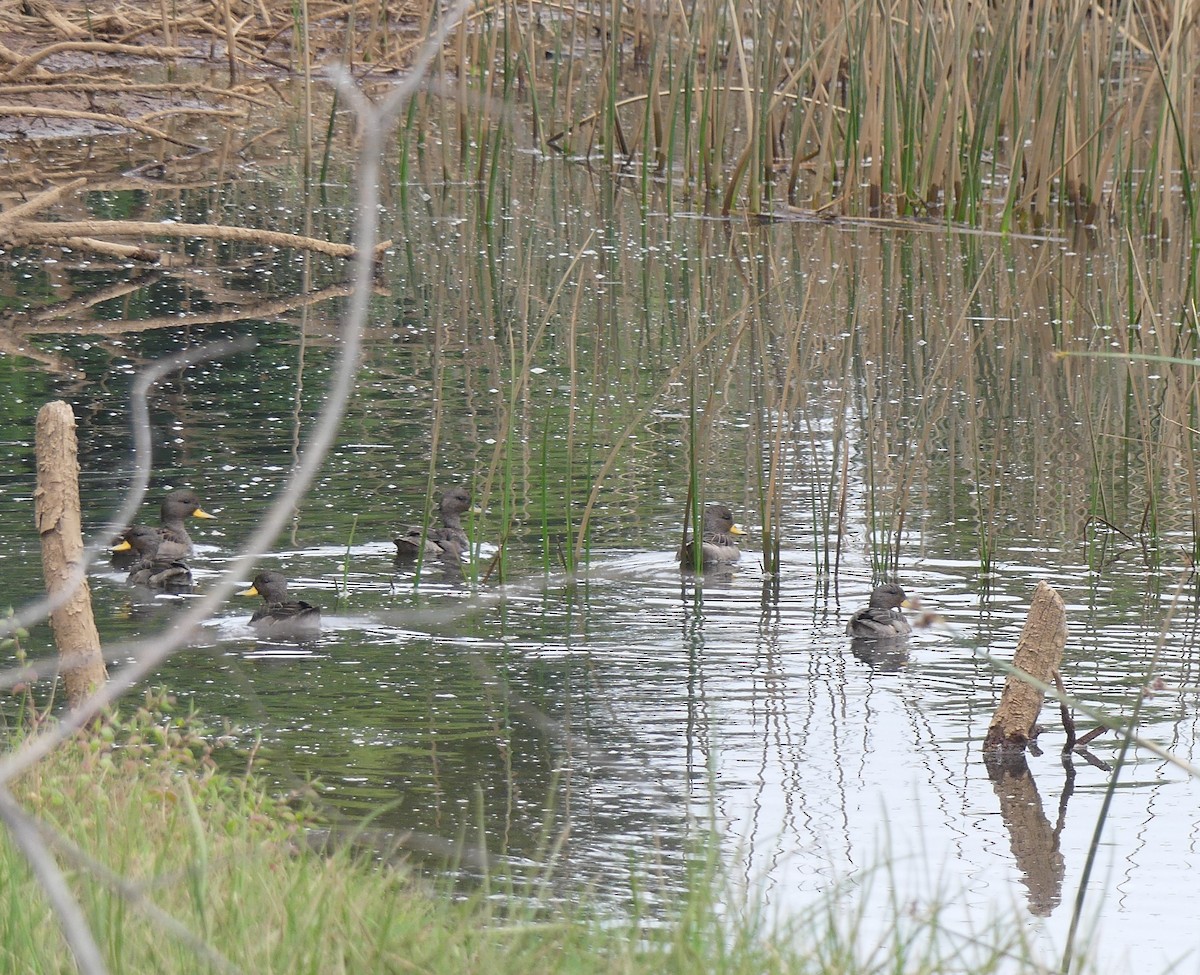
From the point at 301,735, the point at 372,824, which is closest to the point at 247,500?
the point at 301,735

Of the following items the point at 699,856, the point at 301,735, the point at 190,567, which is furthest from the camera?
the point at 190,567

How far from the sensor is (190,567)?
871 cm

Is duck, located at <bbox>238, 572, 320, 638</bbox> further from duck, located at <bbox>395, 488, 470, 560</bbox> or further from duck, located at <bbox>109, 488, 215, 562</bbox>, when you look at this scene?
duck, located at <bbox>109, 488, 215, 562</bbox>

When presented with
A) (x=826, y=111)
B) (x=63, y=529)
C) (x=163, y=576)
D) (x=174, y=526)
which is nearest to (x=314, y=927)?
(x=63, y=529)

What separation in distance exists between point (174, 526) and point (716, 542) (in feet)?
7.90

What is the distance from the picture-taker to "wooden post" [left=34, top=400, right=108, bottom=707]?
242 inches

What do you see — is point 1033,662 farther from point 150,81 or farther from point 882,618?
point 150,81

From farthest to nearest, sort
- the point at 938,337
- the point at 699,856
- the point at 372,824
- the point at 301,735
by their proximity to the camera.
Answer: the point at 938,337 → the point at 301,735 → the point at 372,824 → the point at 699,856

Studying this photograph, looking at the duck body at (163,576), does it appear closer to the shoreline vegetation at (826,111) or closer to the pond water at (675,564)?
the pond water at (675,564)

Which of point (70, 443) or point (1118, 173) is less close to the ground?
point (1118, 173)

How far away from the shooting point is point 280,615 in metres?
7.71

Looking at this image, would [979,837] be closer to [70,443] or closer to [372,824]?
[372,824]

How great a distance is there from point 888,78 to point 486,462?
6.89m

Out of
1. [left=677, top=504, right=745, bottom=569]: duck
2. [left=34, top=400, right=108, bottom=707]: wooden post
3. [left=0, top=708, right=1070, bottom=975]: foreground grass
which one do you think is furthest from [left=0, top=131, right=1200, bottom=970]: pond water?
[left=34, top=400, right=108, bottom=707]: wooden post
